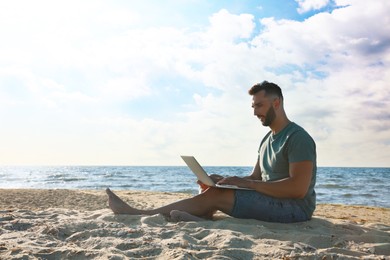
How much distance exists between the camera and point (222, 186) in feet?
12.3

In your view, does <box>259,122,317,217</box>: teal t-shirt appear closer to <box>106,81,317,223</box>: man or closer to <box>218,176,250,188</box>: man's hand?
<box>106,81,317,223</box>: man

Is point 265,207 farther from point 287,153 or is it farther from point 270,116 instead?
point 270,116

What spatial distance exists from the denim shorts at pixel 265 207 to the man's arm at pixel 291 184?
0.12 meters

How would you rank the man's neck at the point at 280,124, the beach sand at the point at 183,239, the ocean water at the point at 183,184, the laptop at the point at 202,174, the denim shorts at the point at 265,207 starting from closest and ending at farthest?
1. the beach sand at the point at 183,239
2. the laptop at the point at 202,174
3. the denim shorts at the point at 265,207
4. the man's neck at the point at 280,124
5. the ocean water at the point at 183,184

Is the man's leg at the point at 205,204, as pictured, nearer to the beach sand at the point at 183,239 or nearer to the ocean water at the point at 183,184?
the beach sand at the point at 183,239

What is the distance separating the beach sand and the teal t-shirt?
1.54 ft

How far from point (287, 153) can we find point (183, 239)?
4.66 feet

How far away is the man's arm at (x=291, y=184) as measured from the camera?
3.61m

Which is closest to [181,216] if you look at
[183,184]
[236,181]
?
[236,181]

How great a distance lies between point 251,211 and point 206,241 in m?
1.00

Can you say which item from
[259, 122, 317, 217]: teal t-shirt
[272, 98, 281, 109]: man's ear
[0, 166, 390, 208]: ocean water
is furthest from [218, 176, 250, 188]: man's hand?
[0, 166, 390, 208]: ocean water

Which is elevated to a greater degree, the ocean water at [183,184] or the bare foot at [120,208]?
the bare foot at [120,208]

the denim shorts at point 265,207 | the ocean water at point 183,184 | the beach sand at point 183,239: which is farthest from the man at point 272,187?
the ocean water at point 183,184

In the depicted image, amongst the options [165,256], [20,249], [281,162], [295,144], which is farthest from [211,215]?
[20,249]
